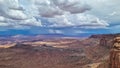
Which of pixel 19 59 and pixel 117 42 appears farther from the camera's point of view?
pixel 19 59

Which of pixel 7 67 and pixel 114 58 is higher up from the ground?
pixel 114 58

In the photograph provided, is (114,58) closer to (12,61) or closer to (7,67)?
(7,67)

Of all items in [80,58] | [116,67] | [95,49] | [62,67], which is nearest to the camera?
[116,67]

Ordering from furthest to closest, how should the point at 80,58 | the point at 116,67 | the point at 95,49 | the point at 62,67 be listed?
the point at 95,49
the point at 80,58
the point at 62,67
the point at 116,67

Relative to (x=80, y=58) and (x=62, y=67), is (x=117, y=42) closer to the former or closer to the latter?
(x=62, y=67)

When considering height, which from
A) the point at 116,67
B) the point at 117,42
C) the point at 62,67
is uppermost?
the point at 117,42

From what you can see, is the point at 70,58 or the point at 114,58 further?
the point at 70,58

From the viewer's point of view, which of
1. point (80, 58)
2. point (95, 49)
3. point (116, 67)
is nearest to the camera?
point (116, 67)

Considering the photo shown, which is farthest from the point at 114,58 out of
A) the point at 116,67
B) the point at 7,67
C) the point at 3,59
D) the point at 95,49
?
the point at 3,59

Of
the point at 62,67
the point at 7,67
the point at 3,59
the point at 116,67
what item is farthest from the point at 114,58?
the point at 3,59
